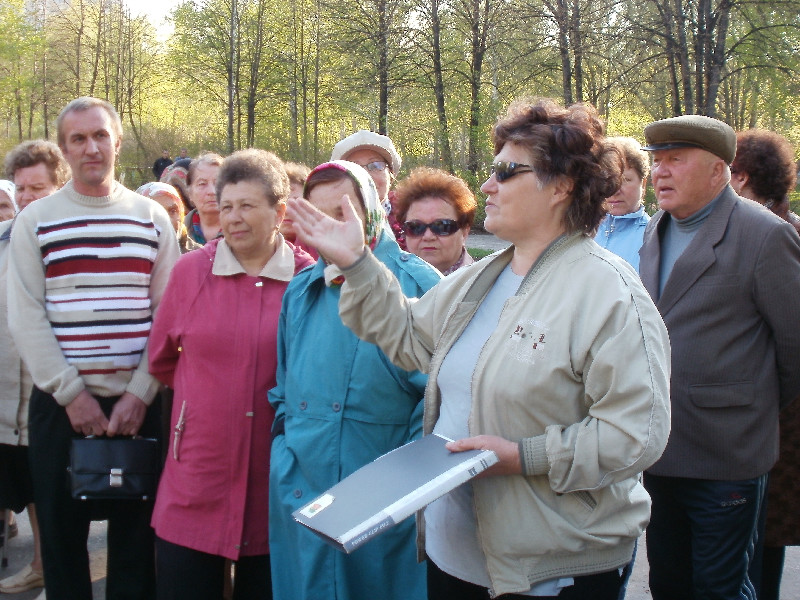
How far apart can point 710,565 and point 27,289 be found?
293cm

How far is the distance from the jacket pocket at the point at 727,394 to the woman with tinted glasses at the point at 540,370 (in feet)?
3.00

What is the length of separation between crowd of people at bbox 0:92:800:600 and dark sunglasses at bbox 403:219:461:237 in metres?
0.02

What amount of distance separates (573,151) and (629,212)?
2571 millimetres

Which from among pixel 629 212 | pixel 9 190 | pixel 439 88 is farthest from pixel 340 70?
pixel 629 212

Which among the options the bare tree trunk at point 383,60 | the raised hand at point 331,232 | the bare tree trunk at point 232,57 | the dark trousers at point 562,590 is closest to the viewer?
the dark trousers at point 562,590

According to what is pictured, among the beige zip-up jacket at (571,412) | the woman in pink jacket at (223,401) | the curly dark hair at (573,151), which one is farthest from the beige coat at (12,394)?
the curly dark hair at (573,151)

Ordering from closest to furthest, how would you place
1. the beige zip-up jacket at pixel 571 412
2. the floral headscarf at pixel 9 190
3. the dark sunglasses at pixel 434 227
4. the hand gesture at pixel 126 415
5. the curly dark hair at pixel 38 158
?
the beige zip-up jacket at pixel 571 412 < the hand gesture at pixel 126 415 < the dark sunglasses at pixel 434 227 < the curly dark hair at pixel 38 158 < the floral headscarf at pixel 9 190

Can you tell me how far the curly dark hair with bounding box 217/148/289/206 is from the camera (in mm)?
2951

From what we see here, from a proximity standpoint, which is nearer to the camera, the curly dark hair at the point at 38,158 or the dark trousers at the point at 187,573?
the dark trousers at the point at 187,573

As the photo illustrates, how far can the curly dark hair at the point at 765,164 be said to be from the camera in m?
3.57

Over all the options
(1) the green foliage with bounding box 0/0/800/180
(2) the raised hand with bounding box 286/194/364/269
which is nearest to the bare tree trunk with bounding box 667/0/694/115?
(1) the green foliage with bounding box 0/0/800/180

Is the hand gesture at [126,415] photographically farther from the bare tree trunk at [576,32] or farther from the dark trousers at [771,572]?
the bare tree trunk at [576,32]

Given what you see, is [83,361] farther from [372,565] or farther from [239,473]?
[372,565]

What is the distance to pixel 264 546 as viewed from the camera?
284 centimetres
